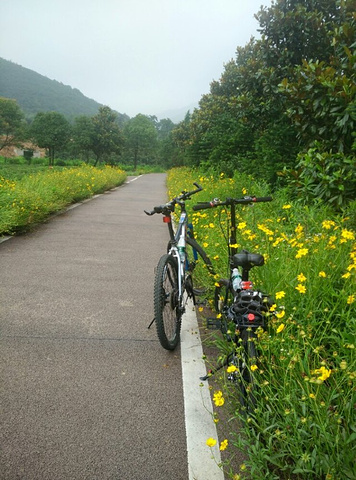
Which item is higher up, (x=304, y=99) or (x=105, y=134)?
(x=105, y=134)

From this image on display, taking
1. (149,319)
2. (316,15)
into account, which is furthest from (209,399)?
(316,15)

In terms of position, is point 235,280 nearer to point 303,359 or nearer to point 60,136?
point 303,359

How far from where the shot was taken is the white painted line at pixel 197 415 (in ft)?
6.58

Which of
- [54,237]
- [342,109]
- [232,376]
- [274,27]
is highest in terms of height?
[274,27]

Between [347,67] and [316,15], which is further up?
[316,15]

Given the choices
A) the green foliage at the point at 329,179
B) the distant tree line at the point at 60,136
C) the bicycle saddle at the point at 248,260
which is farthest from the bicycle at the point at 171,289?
the distant tree line at the point at 60,136

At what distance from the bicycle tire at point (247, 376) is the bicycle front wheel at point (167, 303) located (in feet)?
2.68

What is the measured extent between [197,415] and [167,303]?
103 centimetres

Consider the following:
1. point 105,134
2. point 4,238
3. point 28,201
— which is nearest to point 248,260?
point 4,238

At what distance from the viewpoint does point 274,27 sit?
7.93 m

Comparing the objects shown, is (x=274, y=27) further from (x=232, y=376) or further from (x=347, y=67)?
(x=232, y=376)

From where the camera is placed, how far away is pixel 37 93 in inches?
5930

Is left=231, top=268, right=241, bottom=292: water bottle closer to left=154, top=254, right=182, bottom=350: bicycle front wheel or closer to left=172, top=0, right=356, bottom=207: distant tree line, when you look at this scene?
left=154, top=254, right=182, bottom=350: bicycle front wheel

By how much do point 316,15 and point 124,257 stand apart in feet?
19.8
